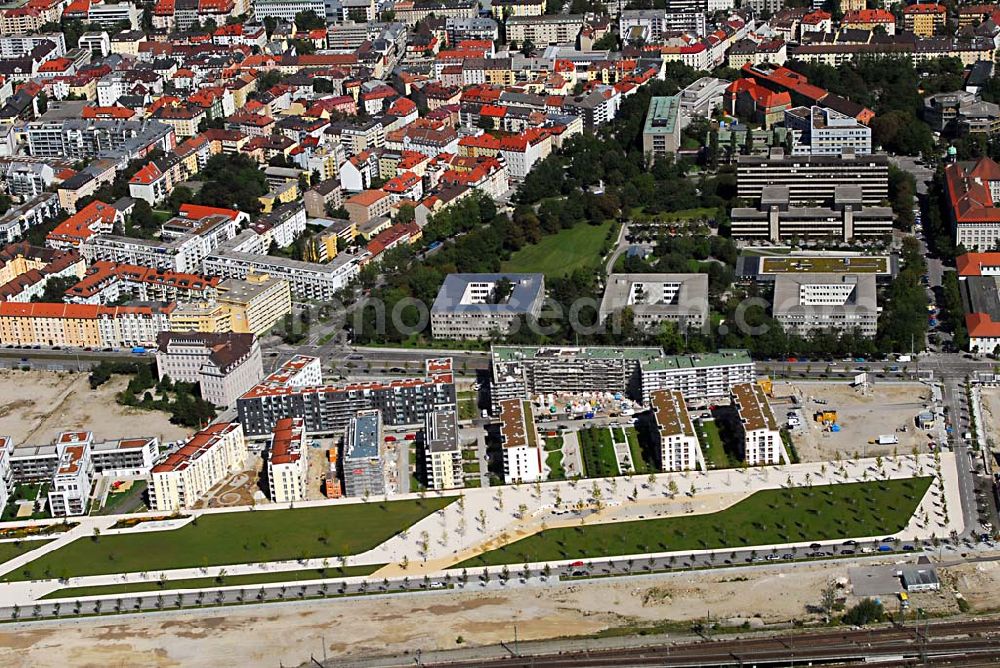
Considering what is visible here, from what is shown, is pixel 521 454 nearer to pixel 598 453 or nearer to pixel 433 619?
pixel 598 453

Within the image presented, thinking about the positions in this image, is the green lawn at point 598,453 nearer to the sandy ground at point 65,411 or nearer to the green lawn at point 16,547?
the sandy ground at point 65,411

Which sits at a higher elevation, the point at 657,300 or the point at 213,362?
the point at 657,300

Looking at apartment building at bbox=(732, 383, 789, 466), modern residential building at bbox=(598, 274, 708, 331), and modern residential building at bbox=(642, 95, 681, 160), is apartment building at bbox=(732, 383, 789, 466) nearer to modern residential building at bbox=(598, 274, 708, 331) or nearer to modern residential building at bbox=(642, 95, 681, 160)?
modern residential building at bbox=(598, 274, 708, 331)

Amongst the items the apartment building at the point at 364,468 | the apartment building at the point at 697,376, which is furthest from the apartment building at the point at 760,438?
the apartment building at the point at 364,468

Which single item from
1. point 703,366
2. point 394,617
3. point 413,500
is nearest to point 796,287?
point 703,366

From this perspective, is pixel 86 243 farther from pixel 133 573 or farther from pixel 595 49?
pixel 595 49

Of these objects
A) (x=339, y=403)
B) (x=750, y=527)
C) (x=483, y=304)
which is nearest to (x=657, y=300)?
(x=483, y=304)
